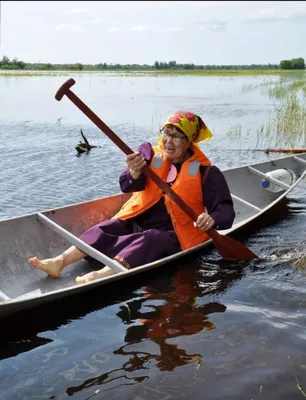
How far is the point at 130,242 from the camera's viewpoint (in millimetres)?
5426

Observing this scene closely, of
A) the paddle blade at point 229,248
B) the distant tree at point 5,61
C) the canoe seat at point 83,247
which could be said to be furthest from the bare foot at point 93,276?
the distant tree at point 5,61

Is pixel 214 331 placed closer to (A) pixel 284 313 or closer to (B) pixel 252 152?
(A) pixel 284 313

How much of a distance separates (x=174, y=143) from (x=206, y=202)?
71 cm

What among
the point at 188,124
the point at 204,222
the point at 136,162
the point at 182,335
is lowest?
the point at 182,335

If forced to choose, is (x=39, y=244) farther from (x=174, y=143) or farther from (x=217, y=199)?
(x=217, y=199)

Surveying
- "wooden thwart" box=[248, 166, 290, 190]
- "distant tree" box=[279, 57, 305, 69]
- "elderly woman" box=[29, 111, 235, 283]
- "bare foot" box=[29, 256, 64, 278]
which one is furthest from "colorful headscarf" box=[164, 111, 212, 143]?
"distant tree" box=[279, 57, 305, 69]

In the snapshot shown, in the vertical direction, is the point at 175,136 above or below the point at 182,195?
above

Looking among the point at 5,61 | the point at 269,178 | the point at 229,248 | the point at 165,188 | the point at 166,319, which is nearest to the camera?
the point at 166,319

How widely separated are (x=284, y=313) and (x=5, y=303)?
8.04ft

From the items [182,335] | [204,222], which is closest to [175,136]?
[204,222]

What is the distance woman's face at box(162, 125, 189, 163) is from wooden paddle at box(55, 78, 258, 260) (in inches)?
14.6

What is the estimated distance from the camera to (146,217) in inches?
227

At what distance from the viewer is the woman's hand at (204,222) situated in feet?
17.0

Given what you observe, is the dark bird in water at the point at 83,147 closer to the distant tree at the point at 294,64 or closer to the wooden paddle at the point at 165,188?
the wooden paddle at the point at 165,188
